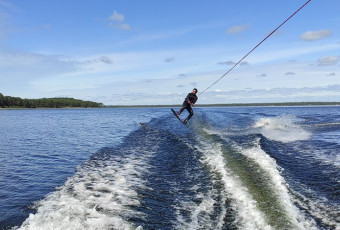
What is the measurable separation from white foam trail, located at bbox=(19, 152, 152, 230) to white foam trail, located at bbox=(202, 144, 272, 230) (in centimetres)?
219

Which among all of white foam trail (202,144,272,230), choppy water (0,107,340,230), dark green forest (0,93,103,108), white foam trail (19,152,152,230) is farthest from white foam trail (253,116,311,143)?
dark green forest (0,93,103,108)

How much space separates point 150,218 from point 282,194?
3.56 metres

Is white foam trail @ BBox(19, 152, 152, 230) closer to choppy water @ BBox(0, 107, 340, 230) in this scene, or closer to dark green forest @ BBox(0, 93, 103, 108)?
choppy water @ BBox(0, 107, 340, 230)

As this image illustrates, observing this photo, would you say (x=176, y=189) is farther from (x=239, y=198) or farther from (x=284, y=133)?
(x=284, y=133)

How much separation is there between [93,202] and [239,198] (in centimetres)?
364

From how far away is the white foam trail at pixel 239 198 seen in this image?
6.12 metres

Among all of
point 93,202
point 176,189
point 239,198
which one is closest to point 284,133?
point 176,189

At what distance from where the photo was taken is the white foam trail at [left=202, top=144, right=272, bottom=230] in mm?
6121

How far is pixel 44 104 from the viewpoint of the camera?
593 feet

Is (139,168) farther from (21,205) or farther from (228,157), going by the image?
(21,205)

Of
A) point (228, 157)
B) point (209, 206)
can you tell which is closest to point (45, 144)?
point (228, 157)

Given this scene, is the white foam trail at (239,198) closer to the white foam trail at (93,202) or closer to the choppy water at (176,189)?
the choppy water at (176,189)

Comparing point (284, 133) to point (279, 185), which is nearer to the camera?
point (279, 185)

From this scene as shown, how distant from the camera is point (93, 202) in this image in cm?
761
